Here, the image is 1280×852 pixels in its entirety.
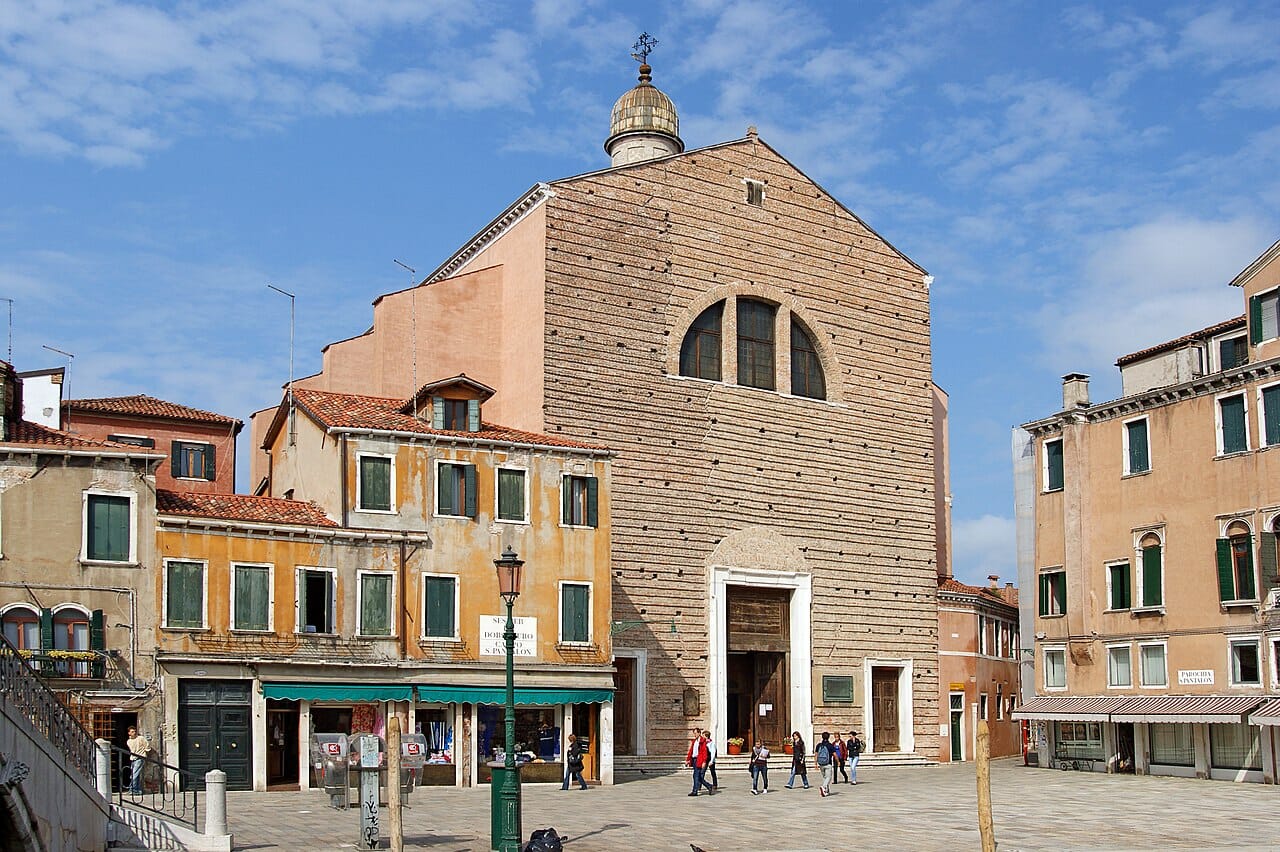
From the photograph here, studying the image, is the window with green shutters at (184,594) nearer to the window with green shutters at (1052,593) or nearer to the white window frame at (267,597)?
the white window frame at (267,597)

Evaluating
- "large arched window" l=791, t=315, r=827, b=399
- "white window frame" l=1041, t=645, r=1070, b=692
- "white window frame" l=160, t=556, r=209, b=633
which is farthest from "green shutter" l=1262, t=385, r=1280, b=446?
"white window frame" l=160, t=556, r=209, b=633

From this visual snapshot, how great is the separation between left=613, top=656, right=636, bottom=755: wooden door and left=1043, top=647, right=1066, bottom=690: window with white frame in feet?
31.9

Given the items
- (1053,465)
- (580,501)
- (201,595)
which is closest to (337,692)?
(201,595)

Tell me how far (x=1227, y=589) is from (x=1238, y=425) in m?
3.38

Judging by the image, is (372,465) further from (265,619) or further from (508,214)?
(508,214)

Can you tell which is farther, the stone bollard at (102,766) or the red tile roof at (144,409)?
the red tile roof at (144,409)

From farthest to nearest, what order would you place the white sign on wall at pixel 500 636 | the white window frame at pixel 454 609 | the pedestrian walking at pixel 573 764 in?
the white sign on wall at pixel 500 636
the pedestrian walking at pixel 573 764
the white window frame at pixel 454 609

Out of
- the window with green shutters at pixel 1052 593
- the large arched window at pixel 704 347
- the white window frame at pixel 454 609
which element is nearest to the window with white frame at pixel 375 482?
the white window frame at pixel 454 609

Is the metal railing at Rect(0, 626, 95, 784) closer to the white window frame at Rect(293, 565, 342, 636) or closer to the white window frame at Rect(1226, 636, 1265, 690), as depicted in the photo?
the white window frame at Rect(293, 565, 342, 636)

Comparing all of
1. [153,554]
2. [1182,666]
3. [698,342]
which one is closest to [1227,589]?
[1182,666]

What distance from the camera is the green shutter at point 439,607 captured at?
29.9 meters

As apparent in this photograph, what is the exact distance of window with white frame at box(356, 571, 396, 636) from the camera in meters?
29.2

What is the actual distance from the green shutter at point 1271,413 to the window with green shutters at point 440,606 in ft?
54.1

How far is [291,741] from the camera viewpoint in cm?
2862
